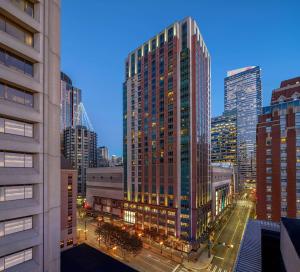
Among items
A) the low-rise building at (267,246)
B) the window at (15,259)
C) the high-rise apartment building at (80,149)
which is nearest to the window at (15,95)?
the window at (15,259)

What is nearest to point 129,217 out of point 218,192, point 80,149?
point 218,192

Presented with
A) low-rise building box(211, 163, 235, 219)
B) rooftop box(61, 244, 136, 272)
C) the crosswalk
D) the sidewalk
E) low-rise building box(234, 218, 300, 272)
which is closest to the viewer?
low-rise building box(234, 218, 300, 272)

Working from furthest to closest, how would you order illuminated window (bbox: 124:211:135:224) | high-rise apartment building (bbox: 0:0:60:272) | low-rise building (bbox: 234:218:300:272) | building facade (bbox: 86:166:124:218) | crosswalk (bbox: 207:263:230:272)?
building facade (bbox: 86:166:124:218)
illuminated window (bbox: 124:211:135:224)
crosswalk (bbox: 207:263:230:272)
low-rise building (bbox: 234:218:300:272)
high-rise apartment building (bbox: 0:0:60:272)

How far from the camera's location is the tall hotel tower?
69750 mm

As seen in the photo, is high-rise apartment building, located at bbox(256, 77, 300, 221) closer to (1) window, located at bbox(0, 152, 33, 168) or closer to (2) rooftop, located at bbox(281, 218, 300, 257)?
(2) rooftop, located at bbox(281, 218, 300, 257)

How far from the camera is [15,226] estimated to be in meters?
12.8

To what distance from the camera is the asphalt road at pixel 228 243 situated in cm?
5425

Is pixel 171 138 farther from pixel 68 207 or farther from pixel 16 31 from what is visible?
pixel 16 31

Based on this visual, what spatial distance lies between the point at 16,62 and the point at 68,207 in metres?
60.1

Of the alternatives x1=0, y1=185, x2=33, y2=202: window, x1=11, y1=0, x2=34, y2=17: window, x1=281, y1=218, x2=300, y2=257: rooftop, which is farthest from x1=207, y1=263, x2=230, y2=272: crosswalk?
x1=11, y1=0, x2=34, y2=17: window

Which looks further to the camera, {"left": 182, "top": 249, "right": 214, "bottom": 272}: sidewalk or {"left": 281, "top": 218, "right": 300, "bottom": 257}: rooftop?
{"left": 182, "top": 249, "right": 214, "bottom": 272}: sidewalk

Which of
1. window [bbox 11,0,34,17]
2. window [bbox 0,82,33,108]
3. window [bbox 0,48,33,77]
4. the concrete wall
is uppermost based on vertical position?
→ window [bbox 11,0,34,17]

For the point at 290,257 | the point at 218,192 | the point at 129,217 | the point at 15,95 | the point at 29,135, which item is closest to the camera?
the point at 15,95

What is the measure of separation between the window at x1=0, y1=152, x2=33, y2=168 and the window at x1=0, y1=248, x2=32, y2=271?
243 inches
